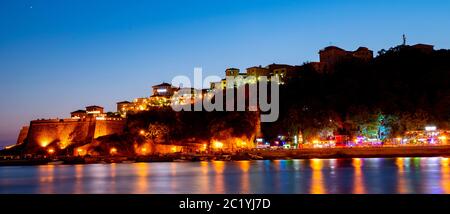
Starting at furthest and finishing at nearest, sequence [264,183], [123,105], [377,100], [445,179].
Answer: [123,105] → [377,100] → [264,183] → [445,179]

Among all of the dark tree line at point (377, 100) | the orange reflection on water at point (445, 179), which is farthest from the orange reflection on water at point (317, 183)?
the dark tree line at point (377, 100)

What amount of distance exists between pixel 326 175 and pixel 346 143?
19549mm

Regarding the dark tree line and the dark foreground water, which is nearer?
the dark foreground water

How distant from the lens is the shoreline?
40.8 m

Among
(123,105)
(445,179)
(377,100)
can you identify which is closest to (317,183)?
(445,179)

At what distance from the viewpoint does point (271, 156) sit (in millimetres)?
45406

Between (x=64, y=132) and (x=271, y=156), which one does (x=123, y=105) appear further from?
(x=271, y=156)

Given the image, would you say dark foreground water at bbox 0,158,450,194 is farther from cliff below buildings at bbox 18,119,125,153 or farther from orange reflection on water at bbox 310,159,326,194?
cliff below buildings at bbox 18,119,125,153

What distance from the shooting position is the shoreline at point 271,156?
40.8 metres

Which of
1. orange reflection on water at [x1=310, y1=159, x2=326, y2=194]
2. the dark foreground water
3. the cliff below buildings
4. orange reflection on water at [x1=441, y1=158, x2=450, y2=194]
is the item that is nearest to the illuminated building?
the cliff below buildings

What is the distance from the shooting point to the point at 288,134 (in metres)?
47.8

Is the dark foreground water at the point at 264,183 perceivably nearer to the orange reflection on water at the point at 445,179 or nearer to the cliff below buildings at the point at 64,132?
the orange reflection on water at the point at 445,179

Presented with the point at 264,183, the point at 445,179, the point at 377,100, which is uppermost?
the point at 377,100
